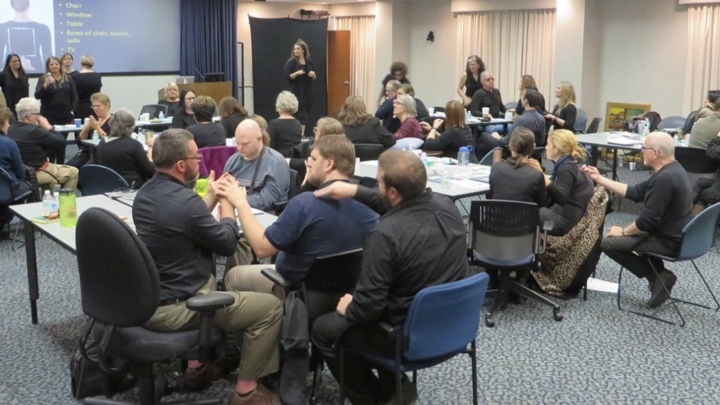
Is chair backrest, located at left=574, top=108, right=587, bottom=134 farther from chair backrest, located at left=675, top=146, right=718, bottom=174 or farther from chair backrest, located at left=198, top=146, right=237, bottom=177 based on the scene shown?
chair backrest, located at left=198, top=146, right=237, bottom=177

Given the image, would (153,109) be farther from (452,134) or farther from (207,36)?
(452,134)

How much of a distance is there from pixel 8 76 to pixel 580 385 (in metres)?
8.57

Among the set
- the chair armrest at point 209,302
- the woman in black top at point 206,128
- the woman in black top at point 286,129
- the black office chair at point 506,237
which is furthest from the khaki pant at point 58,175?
the chair armrest at point 209,302

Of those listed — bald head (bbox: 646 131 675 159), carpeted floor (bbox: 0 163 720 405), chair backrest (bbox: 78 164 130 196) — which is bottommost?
carpeted floor (bbox: 0 163 720 405)

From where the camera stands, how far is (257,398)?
333 cm

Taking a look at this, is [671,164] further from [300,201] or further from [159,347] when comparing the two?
[159,347]

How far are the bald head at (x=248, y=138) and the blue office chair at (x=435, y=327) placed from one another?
6.74 ft

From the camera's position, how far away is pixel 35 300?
4559mm

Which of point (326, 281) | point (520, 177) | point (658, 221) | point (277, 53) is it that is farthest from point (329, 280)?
point (277, 53)

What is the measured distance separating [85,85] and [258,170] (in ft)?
20.0

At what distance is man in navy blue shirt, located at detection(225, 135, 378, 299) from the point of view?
10.7 feet

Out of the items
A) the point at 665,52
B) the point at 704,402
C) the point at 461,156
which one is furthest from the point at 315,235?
the point at 665,52

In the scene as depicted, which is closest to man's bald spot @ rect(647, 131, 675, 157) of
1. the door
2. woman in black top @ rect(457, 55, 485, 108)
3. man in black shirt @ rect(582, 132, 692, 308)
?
man in black shirt @ rect(582, 132, 692, 308)

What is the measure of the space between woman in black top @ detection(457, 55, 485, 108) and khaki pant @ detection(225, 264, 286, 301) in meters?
7.25
